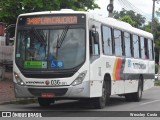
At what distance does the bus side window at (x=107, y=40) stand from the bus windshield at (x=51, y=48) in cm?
173

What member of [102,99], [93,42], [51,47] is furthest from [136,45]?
[51,47]

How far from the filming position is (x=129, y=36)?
2122 cm

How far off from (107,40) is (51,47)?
2.70 metres

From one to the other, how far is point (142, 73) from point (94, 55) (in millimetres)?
7345

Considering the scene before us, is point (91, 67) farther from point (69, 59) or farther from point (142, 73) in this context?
point (142, 73)

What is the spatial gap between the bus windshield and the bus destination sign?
6.9 inches

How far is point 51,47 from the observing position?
1598 cm

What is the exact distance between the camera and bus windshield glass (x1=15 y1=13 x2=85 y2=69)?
1577 cm

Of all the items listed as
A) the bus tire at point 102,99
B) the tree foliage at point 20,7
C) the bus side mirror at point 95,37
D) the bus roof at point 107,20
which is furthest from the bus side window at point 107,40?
the tree foliage at point 20,7

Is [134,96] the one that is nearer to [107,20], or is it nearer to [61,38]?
[107,20]

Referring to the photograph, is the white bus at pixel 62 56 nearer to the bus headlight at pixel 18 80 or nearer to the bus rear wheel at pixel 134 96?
the bus headlight at pixel 18 80

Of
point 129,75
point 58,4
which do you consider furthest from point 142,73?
point 58,4

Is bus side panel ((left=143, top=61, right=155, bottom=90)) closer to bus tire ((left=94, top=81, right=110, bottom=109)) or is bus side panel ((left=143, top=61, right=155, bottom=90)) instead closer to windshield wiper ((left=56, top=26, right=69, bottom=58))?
bus tire ((left=94, top=81, right=110, bottom=109))

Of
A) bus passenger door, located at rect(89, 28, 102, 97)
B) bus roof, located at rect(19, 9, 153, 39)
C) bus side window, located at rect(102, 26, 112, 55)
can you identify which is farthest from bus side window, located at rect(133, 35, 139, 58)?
bus passenger door, located at rect(89, 28, 102, 97)
